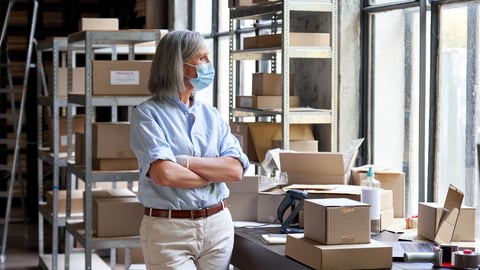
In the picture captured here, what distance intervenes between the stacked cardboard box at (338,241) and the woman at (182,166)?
0.43 metres

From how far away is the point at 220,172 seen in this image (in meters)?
3.66

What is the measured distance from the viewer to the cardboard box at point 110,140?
17.6 ft

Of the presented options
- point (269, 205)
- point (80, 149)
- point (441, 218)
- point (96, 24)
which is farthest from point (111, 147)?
point (441, 218)

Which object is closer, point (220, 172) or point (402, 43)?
point (220, 172)

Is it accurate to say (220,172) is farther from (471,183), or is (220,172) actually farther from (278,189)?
(471,183)

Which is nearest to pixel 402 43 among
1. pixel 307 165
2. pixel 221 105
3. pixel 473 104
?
pixel 473 104

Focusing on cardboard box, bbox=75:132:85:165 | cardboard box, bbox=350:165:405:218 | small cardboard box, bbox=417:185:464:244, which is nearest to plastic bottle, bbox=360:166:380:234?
small cardboard box, bbox=417:185:464:244

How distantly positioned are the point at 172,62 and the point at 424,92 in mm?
1657

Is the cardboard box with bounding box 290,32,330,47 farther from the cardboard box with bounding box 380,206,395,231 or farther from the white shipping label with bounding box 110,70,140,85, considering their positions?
the cardboard box with bounding box 380,206,395,231

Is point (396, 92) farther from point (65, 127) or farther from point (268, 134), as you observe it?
point (65, 127)

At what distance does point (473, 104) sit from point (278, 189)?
112 cm

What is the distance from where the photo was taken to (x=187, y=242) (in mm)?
3551

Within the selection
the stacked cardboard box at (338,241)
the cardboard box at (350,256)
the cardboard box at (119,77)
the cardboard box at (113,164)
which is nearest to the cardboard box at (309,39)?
the cardboard box at (119,77)

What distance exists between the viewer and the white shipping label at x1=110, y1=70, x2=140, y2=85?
529 cm
